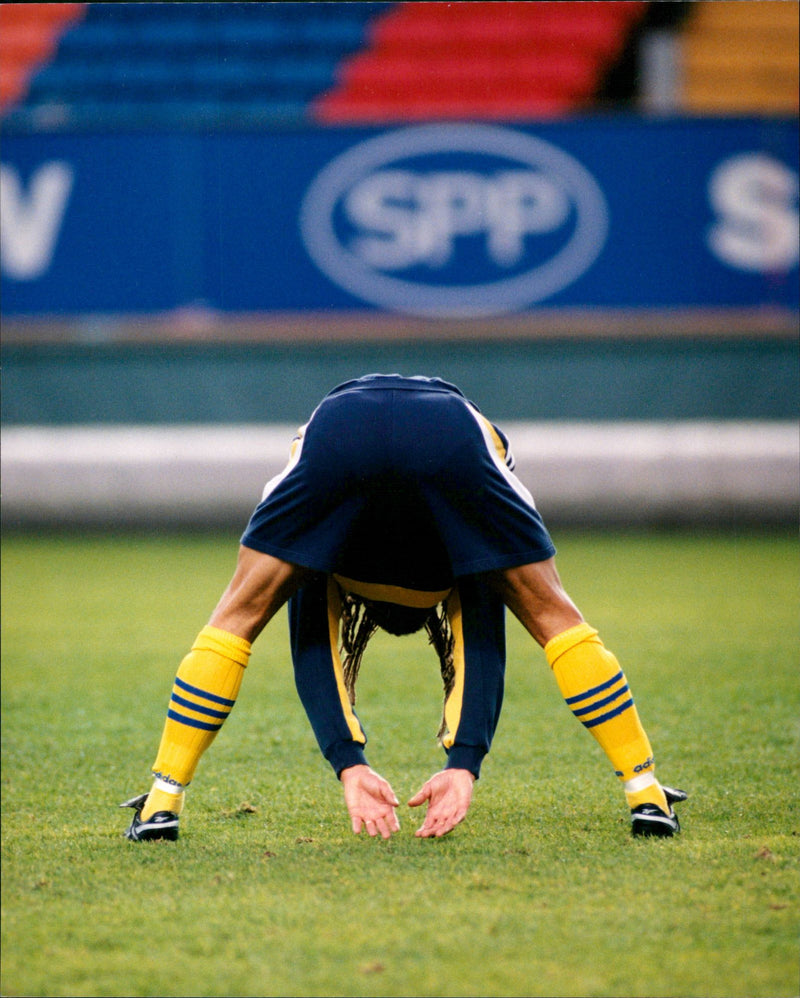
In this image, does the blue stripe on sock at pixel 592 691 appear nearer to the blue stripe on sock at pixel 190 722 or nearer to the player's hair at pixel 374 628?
the player's hair at pixel 374 628

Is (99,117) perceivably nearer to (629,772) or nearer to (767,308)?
(767,308)

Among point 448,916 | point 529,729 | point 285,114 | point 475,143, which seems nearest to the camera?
point 448,916

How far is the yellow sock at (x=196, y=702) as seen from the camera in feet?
8.25

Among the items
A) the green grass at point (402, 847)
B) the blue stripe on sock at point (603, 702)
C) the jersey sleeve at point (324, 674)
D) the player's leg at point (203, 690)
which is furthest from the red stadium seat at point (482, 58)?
the blue stripe on sock at point (603, 702)

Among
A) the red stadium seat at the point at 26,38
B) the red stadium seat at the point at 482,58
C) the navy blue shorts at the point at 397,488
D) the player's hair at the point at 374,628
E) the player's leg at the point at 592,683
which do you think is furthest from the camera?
the red stadium seat at the point at 26,38

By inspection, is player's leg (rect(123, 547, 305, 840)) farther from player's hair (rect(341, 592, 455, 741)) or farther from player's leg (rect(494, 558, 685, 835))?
player's leg (rect(494, 558, 685, 835))

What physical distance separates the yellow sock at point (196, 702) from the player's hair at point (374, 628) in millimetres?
317

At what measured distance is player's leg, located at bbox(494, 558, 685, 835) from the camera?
2.50 metres

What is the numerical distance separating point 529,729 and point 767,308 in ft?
16.8

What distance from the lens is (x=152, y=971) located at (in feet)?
6.27

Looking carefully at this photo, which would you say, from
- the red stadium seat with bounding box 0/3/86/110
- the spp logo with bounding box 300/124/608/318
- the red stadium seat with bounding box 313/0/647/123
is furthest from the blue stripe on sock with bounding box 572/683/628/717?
the red stadium seat with bounding box 0/3/86/110

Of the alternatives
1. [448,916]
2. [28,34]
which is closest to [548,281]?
[28,34]

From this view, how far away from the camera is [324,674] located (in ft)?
8.55

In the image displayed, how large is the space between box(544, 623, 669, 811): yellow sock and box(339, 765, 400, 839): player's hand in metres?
0.39
